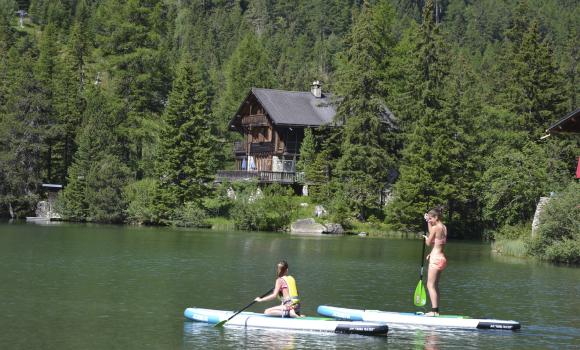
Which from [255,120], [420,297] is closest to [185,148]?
[255,120]

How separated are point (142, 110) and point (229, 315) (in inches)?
2375

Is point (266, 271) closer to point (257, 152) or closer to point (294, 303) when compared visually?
point (294, 303)

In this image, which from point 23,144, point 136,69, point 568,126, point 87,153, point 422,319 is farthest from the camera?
point 136,69

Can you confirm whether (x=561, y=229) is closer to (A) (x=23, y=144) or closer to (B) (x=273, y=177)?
(B) (x=273, y=177)

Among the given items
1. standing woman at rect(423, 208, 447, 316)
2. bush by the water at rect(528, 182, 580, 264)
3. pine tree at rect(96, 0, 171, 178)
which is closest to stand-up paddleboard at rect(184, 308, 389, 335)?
standing woman at rect(423, 208, 447, 316)

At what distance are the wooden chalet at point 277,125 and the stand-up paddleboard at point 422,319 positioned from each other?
46069mm

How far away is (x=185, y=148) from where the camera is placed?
2480 inches

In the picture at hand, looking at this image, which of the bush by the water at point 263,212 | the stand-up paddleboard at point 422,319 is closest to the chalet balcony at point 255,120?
the bush by the water at point 263,212

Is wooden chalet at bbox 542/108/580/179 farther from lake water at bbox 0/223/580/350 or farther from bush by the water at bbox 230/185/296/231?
bush by the water at bbox 230/185/296/231

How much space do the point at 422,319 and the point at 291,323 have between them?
3310mm

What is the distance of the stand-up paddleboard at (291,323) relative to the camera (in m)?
18.3

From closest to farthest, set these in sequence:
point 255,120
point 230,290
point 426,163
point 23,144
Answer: point 230,290, point 426,163, point 23,144, point 255,120

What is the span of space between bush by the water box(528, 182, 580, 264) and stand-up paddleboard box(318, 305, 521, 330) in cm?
1787

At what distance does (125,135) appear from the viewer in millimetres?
74000
